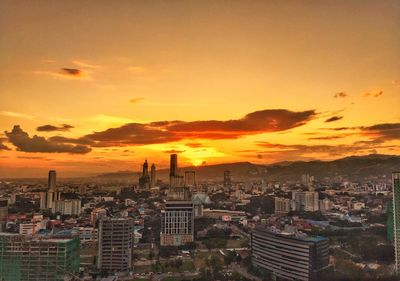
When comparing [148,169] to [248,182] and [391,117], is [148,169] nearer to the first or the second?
[248,182]

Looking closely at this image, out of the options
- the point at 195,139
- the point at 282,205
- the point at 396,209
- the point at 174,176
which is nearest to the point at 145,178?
the point at 174,176

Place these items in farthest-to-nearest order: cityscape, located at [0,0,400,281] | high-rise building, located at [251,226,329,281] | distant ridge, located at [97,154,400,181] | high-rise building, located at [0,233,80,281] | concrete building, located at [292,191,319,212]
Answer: concrete building, located at [292,191,319,212]
distant ridge, located at [97,154,400,181]
high-rise building, located at [251,226,329,281]
cityscape, located at [0,0,400,281]
high-rise building, located at [0,233,80,281]

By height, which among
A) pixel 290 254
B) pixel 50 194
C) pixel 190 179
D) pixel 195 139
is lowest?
pixel 290 254

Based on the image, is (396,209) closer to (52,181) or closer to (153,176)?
(153,176)

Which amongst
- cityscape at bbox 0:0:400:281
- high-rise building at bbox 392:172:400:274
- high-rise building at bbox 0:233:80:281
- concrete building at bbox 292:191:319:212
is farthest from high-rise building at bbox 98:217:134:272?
high-rise building at bbox 392:172:400:274

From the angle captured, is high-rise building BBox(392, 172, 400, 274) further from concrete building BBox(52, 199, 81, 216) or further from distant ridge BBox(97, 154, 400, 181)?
concrete building BBox(52, 199, 81, 216)

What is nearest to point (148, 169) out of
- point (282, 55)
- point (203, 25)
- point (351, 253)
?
point (203, 25)

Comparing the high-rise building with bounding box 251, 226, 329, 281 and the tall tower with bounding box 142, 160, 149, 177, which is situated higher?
the tall tower with bounding box 142, 160, 149, 177
